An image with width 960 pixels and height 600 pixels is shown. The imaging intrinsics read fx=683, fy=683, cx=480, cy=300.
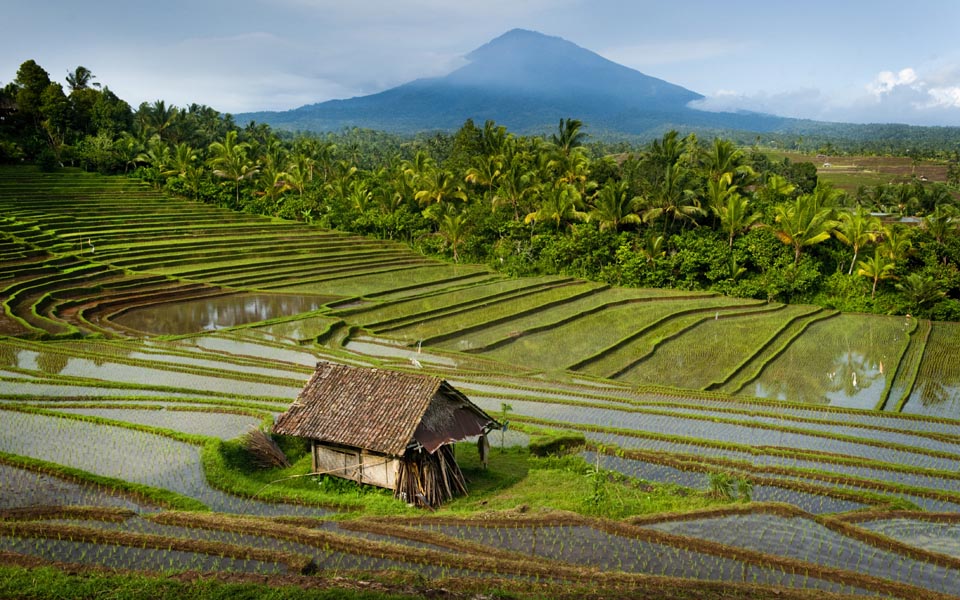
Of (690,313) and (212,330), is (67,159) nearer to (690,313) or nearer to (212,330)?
(212,330)

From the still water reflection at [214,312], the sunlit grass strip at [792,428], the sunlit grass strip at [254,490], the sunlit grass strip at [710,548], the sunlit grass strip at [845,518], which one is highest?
the still water reflection at [214,312]

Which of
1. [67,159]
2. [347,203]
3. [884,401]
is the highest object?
[67,159]

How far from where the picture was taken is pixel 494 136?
111 feet

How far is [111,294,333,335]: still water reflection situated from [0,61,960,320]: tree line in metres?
9.34

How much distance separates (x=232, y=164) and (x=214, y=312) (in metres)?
17.3

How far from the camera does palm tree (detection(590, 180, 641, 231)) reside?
26141mm

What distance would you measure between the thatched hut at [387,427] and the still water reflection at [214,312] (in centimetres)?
1049

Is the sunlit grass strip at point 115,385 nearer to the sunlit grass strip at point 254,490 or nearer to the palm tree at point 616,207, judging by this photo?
the sunlit grass strip at point 254,490

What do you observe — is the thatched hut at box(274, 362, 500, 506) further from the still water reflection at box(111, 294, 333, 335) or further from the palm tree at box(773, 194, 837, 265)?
the palm tree at box(773, 194, 837, 265)

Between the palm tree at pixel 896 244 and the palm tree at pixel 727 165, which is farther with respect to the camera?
the palm tree at pixel 727 165

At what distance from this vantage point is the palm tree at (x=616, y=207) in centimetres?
2614

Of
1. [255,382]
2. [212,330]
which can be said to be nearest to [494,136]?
[212,330]

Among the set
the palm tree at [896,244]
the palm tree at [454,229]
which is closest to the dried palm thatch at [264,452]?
the palm tree at [454,229]

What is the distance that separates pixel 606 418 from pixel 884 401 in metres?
6.14
